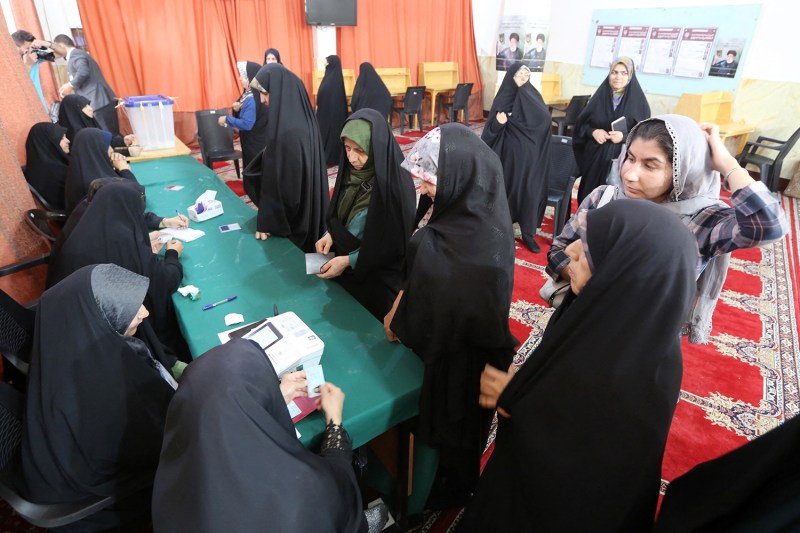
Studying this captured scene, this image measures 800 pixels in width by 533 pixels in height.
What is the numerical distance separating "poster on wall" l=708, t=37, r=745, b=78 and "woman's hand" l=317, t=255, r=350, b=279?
6620 millimetres

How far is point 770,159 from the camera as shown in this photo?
5.25m

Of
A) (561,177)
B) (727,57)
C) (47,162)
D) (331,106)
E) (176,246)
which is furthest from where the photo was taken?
(331,106)

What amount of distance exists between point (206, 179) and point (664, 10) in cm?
683

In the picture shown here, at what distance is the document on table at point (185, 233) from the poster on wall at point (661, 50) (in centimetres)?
711

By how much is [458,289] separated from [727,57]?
268 inches

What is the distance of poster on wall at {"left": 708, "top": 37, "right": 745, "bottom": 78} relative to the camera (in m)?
5.63

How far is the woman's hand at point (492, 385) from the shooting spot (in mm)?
1271

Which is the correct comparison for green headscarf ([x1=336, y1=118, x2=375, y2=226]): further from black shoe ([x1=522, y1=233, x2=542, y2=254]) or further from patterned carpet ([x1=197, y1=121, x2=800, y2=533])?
black shoe ([x1=522, y1=233, x2=542, y2=254])

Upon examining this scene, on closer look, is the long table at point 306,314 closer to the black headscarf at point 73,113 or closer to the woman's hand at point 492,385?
the woman's hand at point 492,385

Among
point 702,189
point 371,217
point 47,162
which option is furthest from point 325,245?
point 47,162

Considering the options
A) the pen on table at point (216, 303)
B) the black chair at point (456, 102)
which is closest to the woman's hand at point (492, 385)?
the pen on table at point (216, 303)

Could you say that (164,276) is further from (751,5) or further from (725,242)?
(751,5)

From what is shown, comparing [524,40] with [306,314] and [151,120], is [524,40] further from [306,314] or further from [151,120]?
[306,314]

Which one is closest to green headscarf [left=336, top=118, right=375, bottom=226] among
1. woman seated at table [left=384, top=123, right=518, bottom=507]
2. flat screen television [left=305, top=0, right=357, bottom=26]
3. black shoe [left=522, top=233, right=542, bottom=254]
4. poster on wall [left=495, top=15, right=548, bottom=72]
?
woman seated at table [left=384, top=123, right=518, bottom=507]
